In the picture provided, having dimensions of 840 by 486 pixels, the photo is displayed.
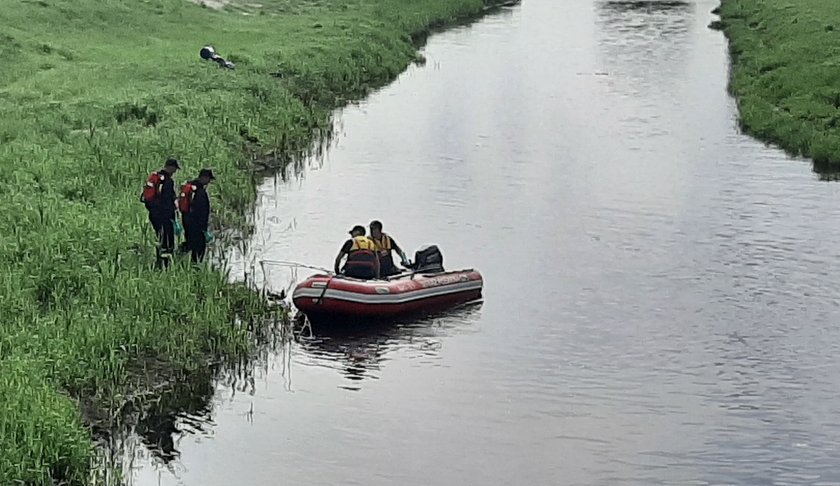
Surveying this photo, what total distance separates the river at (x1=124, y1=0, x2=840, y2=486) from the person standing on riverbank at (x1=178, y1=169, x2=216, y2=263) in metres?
1.96

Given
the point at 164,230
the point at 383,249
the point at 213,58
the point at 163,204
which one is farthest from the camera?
the point at 213,58

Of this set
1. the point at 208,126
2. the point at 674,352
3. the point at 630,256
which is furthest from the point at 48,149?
the point at 674,352

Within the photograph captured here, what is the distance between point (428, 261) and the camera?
2173 centimetres

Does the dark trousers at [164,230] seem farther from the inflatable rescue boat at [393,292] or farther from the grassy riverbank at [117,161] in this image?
the inflatable rescue boat at [393,292]

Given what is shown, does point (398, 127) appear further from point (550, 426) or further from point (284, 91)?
point (550, 426)

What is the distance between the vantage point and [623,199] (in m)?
28.8

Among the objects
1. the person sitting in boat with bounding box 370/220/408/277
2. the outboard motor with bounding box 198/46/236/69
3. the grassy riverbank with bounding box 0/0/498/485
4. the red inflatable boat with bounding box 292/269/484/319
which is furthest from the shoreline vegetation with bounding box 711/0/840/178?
the outboard motor with bounding box 198/46/236/69

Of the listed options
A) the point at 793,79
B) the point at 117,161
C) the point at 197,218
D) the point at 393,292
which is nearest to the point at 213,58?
the point at 117,161

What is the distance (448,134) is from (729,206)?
10016mm

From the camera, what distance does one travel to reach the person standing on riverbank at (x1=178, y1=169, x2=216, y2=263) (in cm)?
2039

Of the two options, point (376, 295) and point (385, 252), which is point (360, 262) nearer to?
point (385, 252)

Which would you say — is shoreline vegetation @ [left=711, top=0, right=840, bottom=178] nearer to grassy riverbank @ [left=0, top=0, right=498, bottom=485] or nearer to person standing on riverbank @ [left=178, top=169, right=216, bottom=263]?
grassy riverbank @ [left=0, top=0, right=498, bottom=485]

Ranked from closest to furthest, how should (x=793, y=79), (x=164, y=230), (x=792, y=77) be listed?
(x=164, y=230) < (x=793, y=79) < (x=792, y=77)

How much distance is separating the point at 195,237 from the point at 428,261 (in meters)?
3.76
